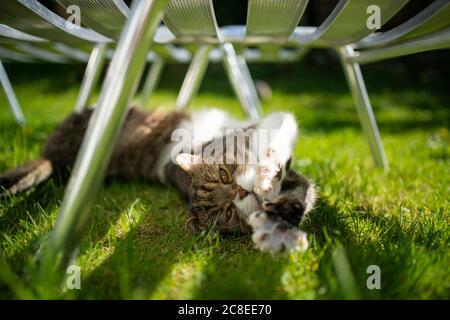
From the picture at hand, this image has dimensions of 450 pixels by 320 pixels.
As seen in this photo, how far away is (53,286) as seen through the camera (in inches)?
41.5

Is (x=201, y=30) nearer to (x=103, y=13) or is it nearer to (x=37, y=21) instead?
(x=103, y=13)

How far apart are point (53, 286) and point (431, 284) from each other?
3.67 ft

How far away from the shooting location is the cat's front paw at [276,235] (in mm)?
1324

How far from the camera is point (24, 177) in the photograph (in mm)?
2107

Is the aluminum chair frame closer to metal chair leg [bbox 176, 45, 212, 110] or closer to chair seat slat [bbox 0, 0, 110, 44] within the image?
metal chair leg [bbox 176, 45, 212, 110]

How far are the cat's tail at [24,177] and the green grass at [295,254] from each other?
0.06 meters

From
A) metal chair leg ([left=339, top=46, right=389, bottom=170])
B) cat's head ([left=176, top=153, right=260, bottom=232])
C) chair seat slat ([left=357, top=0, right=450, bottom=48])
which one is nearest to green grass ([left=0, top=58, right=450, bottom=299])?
cat's head ([left=176, top=153, right=260, bottom=232])

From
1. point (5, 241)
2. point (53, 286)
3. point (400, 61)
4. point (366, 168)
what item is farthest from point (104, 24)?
point (400, 61)

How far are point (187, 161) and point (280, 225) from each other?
2.27 feet

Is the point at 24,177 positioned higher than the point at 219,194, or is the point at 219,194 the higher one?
the point at 219,194

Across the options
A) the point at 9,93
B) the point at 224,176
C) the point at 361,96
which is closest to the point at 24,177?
the point at 224,176

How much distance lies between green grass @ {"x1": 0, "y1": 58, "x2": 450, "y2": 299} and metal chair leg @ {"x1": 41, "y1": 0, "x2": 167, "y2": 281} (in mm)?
135

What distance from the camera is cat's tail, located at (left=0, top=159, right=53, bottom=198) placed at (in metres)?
2.00
